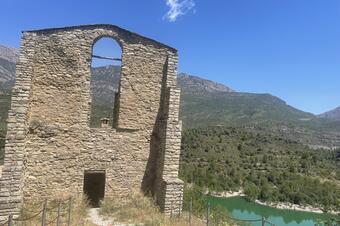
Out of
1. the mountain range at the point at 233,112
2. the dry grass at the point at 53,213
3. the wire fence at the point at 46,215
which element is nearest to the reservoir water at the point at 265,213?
the dry grass at the point at 53,213

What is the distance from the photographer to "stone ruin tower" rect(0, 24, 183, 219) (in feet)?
32.5

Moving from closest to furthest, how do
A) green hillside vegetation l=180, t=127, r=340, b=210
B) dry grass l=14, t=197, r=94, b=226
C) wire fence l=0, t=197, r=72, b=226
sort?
wire fence l=0, t=197, r=72, b=226
dry grass l=14, t=197, r=94, b=226
green hillside vegetation l=180, t=127, r=340, b=210

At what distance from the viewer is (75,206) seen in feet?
34.3

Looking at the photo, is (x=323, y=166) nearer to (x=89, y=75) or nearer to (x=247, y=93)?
(x=89, y=75)

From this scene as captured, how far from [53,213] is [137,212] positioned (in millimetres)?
2201

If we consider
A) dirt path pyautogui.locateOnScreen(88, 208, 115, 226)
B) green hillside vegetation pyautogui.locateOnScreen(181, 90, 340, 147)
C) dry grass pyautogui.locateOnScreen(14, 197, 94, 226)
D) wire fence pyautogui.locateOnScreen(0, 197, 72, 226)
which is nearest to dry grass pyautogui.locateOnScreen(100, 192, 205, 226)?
dirt path pyautogui.locateOnScreen(88, 208, 115, 226)

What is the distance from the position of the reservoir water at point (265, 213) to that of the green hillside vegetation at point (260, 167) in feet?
5.57

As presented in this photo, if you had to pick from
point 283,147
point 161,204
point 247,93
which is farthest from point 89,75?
point 247,93

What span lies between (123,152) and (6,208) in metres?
3.43

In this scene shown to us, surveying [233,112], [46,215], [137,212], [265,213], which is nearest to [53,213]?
[46,215]

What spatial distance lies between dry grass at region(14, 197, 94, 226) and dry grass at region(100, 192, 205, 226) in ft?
2.05

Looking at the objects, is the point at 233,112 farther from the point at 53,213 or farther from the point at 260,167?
the point at 53,213

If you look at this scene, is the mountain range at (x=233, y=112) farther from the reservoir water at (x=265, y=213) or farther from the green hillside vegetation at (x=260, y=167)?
the reservoir water at (x=265, y=213)

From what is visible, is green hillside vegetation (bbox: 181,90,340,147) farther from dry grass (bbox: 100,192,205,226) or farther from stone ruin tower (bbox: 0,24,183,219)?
dry grass (bbox: 100,192,205,226)
